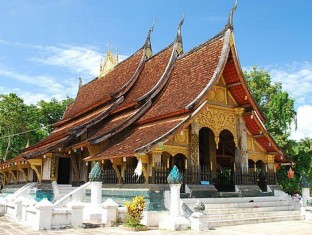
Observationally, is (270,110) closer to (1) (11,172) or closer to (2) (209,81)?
(2) (209,81)

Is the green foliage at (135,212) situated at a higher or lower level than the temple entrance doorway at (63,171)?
lower

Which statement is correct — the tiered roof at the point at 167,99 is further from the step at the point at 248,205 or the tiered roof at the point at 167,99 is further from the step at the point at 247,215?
the step at the point at 247,215

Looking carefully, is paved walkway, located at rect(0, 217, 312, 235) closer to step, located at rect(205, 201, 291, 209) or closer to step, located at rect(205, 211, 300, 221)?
step, located at rect(205, 211, 300, 221)

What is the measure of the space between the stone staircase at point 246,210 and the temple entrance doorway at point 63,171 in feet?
28.5

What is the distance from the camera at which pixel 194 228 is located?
9.18 metres

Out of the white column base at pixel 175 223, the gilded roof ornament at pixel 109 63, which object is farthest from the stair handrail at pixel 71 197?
the gilded roof ornament at pixel 109 63

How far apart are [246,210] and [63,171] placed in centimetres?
968

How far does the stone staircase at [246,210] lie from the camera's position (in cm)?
1022

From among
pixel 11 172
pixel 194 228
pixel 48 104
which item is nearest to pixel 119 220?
pixel 194 228

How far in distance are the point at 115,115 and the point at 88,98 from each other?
645cm

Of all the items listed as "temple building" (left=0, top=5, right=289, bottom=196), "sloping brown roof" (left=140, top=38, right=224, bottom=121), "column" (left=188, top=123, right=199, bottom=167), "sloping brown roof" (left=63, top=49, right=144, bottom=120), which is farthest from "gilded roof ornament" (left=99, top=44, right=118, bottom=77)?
"column" (left=188, top=123, right=199, bottom=167)

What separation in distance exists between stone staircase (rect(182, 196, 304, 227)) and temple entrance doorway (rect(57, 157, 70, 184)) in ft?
28.5

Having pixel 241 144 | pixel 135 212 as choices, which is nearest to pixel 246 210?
pixel 241 144

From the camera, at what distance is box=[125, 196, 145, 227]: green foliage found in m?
9.16
